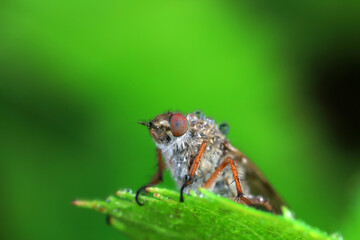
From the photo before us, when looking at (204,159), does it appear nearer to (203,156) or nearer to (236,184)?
(203,156)

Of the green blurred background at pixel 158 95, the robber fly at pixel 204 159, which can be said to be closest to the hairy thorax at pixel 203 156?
the robber fly at pixel 204 159

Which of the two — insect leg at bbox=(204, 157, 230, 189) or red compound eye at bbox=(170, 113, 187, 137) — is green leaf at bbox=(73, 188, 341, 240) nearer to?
red compound eye at bbox=(170, 113, 187, 137)

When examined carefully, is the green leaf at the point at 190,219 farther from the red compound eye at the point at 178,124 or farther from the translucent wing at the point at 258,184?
the translucent wing at the point at 258,184

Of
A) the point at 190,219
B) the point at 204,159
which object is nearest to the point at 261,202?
the point at 204,159

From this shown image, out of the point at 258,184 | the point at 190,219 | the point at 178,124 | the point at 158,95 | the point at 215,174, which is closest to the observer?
the point at 190,219

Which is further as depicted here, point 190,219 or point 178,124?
point 178,124

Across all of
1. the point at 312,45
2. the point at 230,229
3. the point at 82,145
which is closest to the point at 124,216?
the point at 230,229
